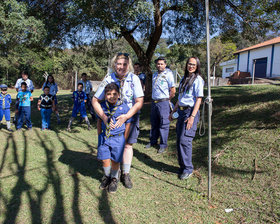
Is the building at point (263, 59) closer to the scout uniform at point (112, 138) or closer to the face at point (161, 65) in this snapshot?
the face at point (161, 65)

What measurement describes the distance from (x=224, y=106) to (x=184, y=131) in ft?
13.5

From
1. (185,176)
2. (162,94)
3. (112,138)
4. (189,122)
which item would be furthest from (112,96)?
(162,94)

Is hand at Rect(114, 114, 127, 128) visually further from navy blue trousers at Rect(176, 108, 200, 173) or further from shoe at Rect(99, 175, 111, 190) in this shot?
navy blue trousers at Rect(176, 108, 200, 173)

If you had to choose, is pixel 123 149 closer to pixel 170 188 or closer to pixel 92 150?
pixel 170 188

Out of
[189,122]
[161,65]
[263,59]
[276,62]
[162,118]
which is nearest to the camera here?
[189,122]

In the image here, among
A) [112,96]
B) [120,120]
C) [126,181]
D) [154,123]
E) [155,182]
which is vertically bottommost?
[155,182]

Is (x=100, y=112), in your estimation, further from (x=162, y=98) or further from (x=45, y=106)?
(x=45, y=106)

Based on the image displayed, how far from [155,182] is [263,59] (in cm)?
3663

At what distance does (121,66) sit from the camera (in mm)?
3326

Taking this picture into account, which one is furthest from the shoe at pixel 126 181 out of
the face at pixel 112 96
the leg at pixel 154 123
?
the leg at pixel 154 123

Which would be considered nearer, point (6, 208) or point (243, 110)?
point (6, 208)

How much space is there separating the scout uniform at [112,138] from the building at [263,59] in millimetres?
33085

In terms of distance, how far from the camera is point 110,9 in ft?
22.1

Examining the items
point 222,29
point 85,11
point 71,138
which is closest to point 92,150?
point 71,138
